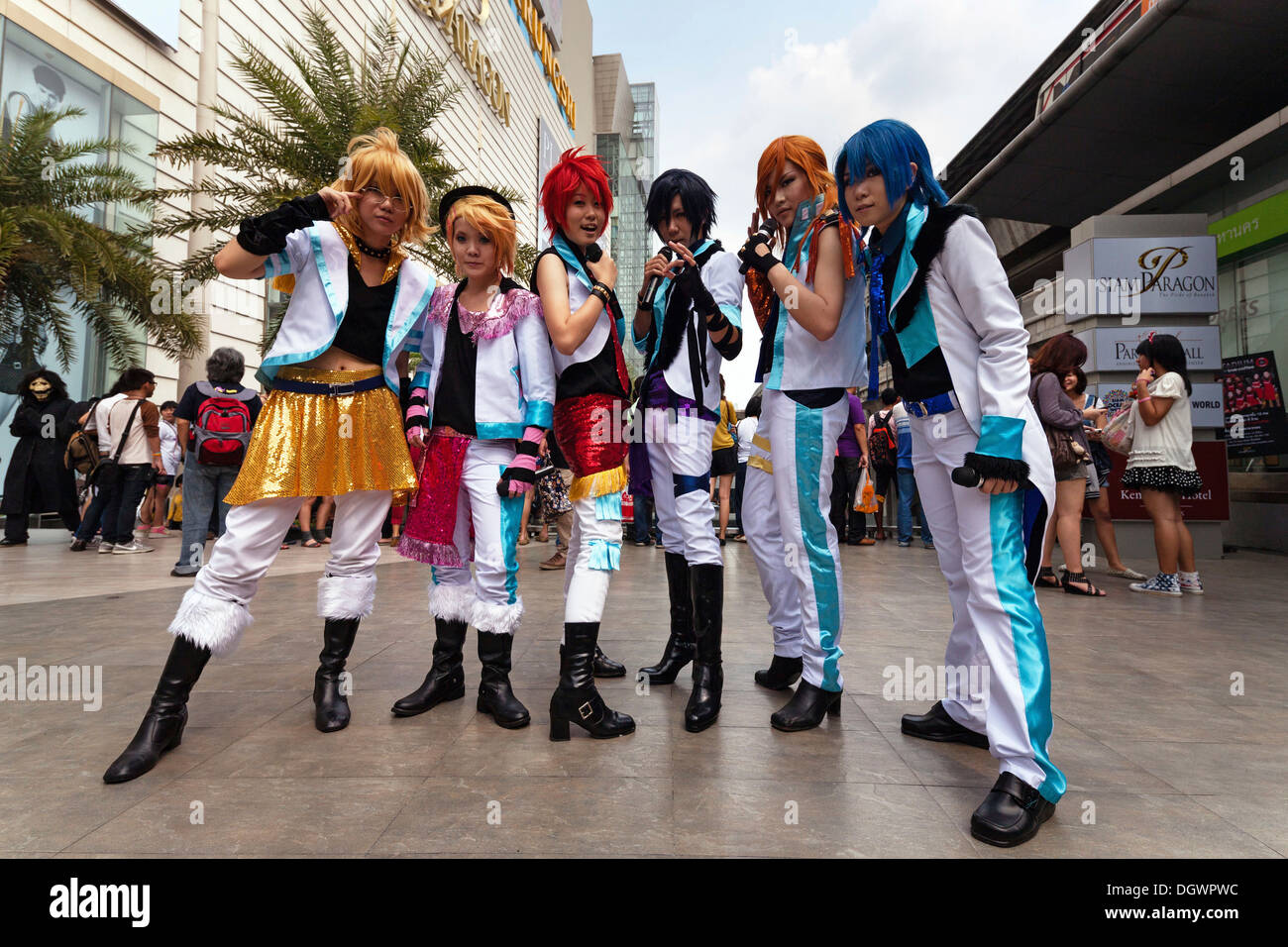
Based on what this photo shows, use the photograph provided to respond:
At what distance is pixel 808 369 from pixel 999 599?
1034 mm

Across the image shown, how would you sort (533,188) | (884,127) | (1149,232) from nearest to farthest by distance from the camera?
(884,127)
(1149,232)
(533,188)

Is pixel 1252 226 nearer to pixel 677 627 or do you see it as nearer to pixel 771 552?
pixel 771 552

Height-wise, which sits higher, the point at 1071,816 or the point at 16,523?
the point at 16,523

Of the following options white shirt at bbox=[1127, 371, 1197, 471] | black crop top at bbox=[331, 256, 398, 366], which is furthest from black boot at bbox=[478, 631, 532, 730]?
white shirt at bbox=[1127, 371, 1197, 471]

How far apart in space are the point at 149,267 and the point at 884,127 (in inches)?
431

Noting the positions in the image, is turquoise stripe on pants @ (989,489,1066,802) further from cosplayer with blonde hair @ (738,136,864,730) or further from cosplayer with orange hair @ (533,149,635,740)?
cosplayer with orange hair @ (533,149,635,740)

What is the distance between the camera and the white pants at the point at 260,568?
2.30m

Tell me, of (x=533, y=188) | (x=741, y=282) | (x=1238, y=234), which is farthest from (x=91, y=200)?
(x=533, y=188)

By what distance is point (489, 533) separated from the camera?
8.45 feet

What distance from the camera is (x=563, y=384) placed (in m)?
2.65

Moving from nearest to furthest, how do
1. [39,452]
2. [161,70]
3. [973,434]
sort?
[973,434], [39,452], [161,70]

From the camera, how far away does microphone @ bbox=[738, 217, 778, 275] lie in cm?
255

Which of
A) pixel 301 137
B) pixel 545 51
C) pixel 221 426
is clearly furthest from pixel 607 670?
pixel 545 51

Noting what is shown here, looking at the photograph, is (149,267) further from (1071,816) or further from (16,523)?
(1071,816)
